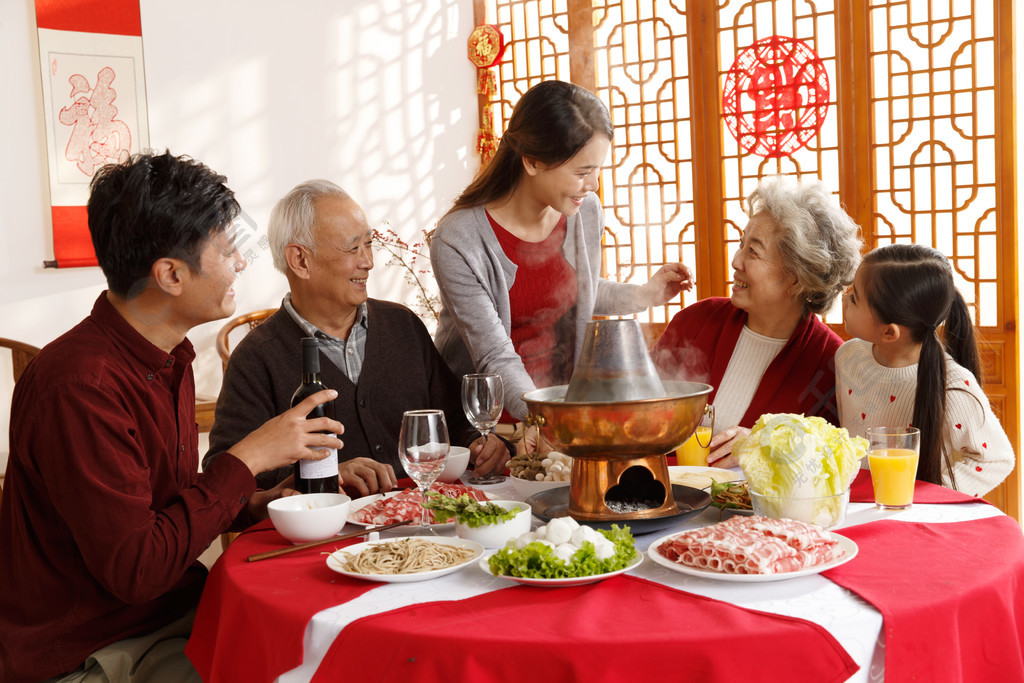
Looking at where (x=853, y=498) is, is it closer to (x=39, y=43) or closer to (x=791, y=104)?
(x=791, y=104)

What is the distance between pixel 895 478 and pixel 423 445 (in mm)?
844

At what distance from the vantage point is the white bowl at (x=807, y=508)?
1487 millimetres

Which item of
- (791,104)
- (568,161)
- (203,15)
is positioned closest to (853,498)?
(568,161)

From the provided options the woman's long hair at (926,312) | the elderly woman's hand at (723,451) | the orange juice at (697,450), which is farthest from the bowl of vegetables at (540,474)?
the woman's long hair at (926,312)

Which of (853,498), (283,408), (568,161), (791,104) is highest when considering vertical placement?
(791,104)

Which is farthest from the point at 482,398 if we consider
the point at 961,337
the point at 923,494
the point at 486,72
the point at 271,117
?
the point at 486,72

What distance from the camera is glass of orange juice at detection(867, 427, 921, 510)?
5.33 ft

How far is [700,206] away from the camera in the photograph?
4.91 m

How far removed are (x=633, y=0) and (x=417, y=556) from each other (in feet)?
14.5

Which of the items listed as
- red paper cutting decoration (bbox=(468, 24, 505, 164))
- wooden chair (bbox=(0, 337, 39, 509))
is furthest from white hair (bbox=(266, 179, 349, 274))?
red paper cutting decoration (bbox=(468, 24, 505, 164))

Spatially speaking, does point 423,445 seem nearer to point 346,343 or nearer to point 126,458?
point 126,458

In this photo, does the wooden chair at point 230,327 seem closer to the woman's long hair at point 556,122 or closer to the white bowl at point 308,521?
the woman's long hair at point 556,122

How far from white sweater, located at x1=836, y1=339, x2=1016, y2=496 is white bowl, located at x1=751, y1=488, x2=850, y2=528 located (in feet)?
2.45

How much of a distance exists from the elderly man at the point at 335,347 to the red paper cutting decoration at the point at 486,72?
360cm
